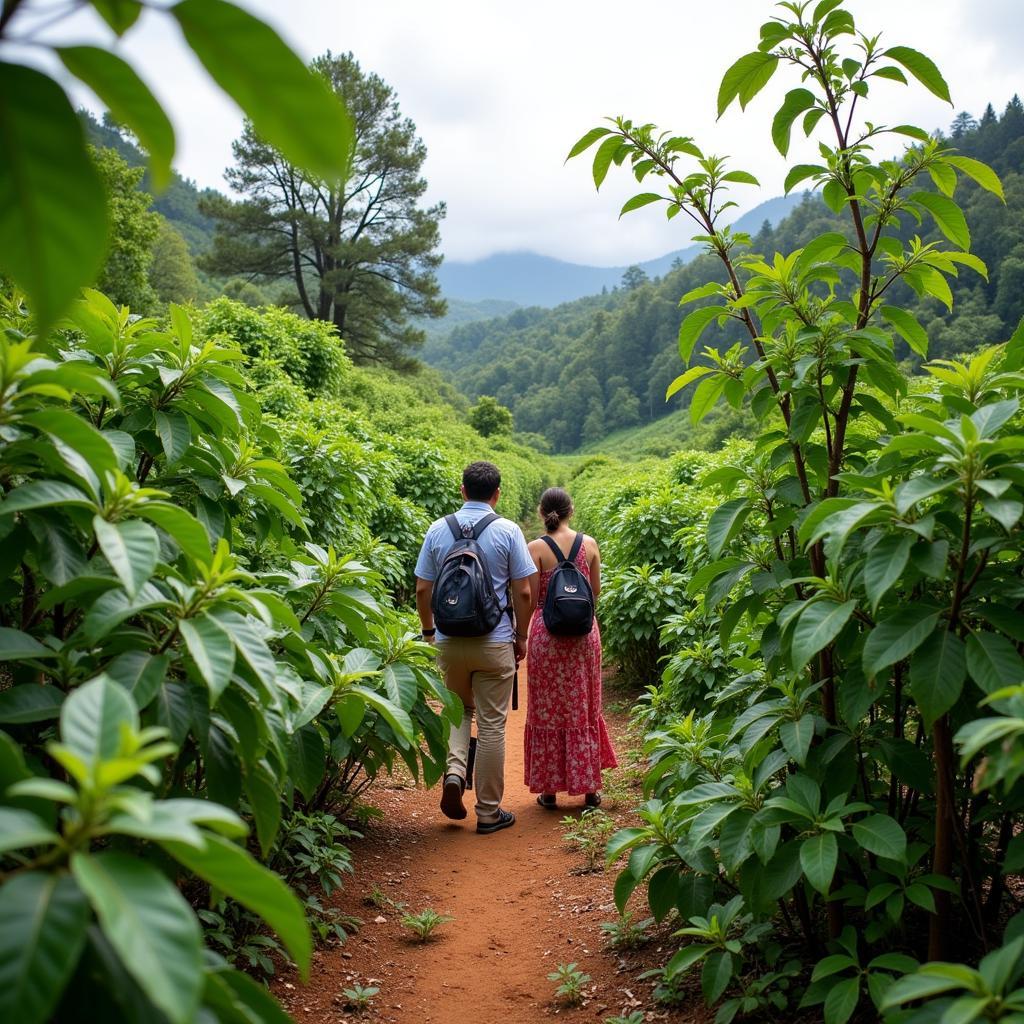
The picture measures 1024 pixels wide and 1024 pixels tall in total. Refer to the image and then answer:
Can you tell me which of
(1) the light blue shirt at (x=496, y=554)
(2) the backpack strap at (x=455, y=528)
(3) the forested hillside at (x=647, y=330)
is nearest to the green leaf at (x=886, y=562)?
(1) the light blue shirt at (x=496, y=554)

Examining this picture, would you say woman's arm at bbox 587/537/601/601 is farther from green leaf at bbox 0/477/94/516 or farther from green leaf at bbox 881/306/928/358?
green leaf at bbox 0/477/94/516

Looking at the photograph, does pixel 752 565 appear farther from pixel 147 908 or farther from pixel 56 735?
pixel 147 908

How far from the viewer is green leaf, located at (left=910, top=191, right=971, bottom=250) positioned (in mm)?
2439

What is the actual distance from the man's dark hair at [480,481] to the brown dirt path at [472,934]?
194 centimetres

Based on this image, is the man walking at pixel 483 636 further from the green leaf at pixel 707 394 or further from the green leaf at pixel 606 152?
the green leaf at pixel 606 152

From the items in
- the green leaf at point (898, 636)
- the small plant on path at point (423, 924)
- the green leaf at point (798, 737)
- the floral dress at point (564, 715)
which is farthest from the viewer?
the floral dress at point (564, 715)

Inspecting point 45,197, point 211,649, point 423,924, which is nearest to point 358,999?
point 423,924

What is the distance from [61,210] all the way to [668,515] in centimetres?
856

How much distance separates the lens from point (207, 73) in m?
0.55

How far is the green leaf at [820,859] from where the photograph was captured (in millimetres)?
2025

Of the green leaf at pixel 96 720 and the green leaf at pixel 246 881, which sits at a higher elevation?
the green leaf at pixel 96 720

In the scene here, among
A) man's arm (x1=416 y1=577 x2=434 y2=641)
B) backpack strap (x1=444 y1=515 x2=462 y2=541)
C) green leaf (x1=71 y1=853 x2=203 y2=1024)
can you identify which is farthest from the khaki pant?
green leaf (x1=71 y1=853 x2=203 y2=1024)

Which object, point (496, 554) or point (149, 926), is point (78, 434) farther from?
point (496, 554)

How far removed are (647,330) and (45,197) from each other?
81433 millimetres
